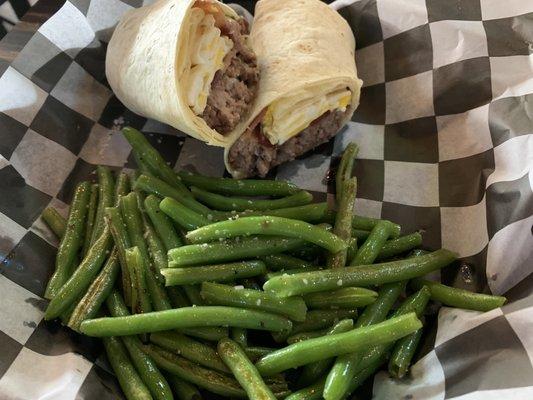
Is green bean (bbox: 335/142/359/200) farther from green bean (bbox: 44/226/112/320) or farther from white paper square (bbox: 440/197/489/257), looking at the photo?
green bean (bbox: 44/226/112/320)

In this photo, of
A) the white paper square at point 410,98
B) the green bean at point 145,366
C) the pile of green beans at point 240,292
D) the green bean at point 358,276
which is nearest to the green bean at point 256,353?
the pile of green beans at point 240,292

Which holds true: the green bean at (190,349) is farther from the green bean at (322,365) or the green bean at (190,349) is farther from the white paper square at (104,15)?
the white paper square at (104,15)

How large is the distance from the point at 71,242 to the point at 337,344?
1339mm

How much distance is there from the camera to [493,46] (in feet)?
9.82

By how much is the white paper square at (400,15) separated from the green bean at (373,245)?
4.64ft

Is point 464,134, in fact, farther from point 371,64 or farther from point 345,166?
point 371,64

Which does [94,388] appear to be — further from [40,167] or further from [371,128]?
[371,128]

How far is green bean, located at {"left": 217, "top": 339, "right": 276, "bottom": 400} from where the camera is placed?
1942 mm

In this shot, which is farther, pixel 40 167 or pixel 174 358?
pixel 40 167

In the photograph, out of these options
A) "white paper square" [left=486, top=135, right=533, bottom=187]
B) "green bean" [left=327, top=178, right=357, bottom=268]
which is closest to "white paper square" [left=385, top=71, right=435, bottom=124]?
"white paper square" [left=486, top=135, right=533, bottom=187]

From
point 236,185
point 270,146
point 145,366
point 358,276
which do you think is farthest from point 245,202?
point 145,366

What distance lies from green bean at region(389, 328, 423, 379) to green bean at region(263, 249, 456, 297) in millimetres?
253

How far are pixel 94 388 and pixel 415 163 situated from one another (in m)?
1.98

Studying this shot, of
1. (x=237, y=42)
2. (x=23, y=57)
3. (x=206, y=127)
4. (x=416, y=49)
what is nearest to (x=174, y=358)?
(x=206, y=127)
